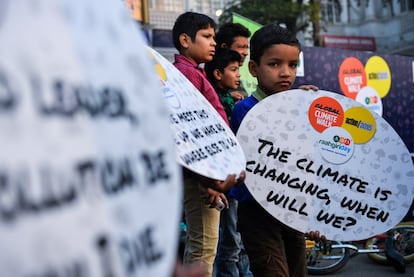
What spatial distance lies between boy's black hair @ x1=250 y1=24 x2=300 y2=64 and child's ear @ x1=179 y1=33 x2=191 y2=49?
1.95 ft

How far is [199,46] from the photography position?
2.97 meters

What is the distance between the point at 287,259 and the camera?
7.79 ft

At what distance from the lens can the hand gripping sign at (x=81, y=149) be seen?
0.68m

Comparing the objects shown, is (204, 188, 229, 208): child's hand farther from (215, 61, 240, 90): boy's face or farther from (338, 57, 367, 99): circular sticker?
(338, 57, 367, 99): circular sticker

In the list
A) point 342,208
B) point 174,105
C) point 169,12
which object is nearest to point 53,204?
point 174,105

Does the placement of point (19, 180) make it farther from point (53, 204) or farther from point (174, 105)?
point (174, 105)

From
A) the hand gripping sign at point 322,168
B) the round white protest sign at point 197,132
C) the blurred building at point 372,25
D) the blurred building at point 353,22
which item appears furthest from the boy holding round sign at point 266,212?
the blurred building at point 372,25

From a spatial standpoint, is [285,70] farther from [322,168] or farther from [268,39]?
[322,168]

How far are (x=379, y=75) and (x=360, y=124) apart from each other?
4583 mm

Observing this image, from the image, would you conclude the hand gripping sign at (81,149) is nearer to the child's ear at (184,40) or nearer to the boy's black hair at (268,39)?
the boy's black hair at (268,39)

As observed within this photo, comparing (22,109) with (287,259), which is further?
(287,259)

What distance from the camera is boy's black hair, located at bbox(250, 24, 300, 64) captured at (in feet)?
7.84

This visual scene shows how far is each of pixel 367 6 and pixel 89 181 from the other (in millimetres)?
31614

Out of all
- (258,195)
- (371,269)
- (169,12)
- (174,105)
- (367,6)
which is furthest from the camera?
(367,6)
